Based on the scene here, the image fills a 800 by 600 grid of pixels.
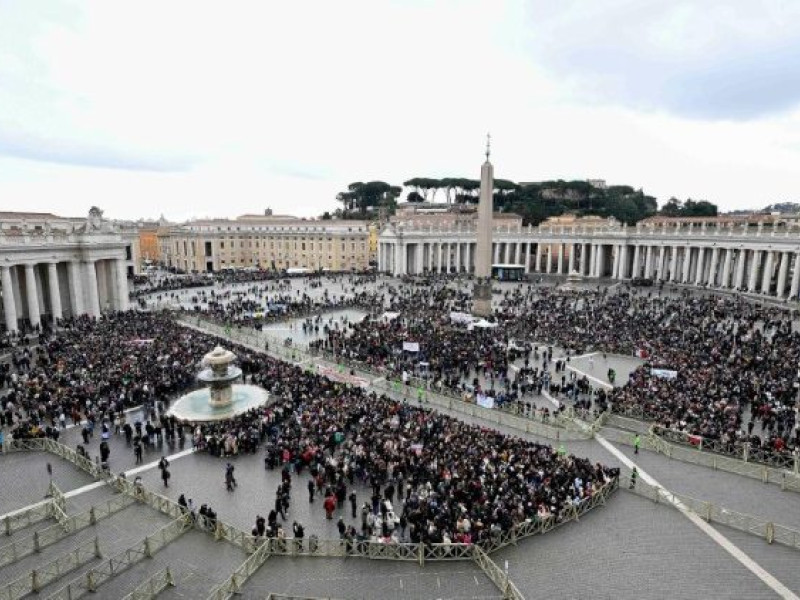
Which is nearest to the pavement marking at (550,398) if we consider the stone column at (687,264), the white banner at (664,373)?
the white banner at (664,373)

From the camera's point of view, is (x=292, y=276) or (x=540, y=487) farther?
(x=292, y=276)

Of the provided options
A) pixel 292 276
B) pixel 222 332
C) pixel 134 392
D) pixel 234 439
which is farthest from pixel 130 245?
pixel 234 439

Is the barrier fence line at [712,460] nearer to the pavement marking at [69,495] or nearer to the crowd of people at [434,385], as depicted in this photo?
the crowd of people at [434,385]

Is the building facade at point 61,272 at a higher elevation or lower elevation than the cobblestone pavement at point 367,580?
higher

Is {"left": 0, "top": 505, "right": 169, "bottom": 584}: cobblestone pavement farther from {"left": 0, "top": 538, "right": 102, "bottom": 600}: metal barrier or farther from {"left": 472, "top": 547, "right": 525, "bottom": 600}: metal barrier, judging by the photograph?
{"left": 472, "top": 547, "right": 525, "bottom": 600}: metal barrier

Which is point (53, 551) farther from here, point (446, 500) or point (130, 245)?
point (130, 245)

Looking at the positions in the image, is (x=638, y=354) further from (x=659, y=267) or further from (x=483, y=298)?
(x=659, y=267)

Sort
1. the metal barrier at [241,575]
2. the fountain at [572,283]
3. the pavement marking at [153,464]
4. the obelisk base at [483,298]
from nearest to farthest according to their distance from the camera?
1. the metal barrier at [241,575]
2. the pavement marking at [153,464]
3. the obelisk base at [483,298]
4. the fountain at [572,283]
